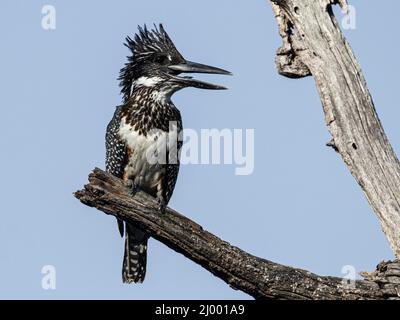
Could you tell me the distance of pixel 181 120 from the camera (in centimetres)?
875

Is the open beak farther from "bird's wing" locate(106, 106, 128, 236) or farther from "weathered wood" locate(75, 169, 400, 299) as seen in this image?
"weathered wood" locate(75, 169, 400, 299)

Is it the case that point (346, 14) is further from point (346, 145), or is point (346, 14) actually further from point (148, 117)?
point (148, 117)

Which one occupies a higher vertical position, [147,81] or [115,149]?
[147,81]

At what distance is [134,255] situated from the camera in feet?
30.7

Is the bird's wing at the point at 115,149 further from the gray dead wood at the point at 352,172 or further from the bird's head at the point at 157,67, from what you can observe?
the gray dead wood at the point at 352,172

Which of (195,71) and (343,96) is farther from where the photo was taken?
(195,71)

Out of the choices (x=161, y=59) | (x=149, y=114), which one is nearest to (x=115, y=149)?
(x=149, y=114)

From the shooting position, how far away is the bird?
8.47 metres

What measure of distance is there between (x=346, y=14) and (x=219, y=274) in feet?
7.18

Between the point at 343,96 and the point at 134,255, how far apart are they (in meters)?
3.27

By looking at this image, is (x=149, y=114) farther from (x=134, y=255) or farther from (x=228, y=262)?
(x=228, y=262)

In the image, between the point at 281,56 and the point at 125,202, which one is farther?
the point at 281,56

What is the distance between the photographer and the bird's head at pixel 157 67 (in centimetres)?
871
